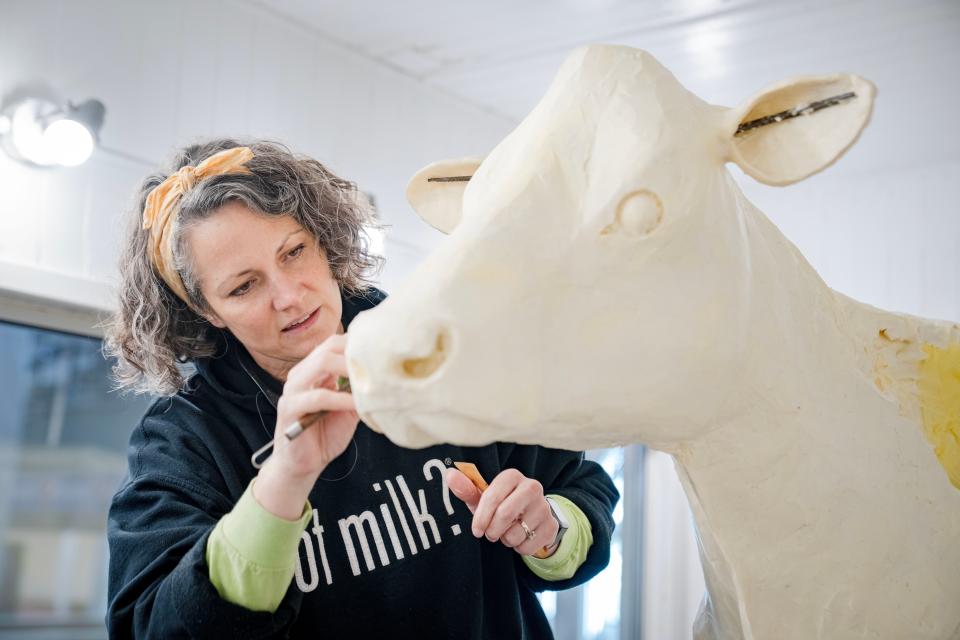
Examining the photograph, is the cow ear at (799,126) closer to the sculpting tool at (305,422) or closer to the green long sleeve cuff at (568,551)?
the sculpting tool at (305,422)

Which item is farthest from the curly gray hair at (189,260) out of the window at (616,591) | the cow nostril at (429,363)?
the window at (616,591)

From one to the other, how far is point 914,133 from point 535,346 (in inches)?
135

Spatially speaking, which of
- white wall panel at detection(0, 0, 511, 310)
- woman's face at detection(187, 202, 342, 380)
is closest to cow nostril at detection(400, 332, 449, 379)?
woman's face at detection(187, 202, 342, 380)

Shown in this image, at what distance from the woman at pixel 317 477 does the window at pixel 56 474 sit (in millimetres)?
1334

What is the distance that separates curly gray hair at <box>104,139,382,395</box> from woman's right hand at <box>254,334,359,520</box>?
0.42 meters

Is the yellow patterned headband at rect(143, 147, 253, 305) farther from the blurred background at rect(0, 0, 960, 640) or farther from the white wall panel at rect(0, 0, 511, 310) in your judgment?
the white wall panel at rect(0, 0, 511, 310)

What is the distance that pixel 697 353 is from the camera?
75 centimetres

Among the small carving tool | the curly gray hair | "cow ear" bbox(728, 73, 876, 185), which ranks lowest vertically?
the small carving tool

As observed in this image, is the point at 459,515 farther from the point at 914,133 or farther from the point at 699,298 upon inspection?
the point at 914,133

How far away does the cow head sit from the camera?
65 cm

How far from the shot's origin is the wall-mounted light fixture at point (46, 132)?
A: 241 centimetres

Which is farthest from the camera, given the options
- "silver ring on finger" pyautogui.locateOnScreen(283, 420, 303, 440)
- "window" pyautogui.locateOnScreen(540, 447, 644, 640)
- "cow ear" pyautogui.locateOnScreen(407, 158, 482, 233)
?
"window" pyautogui.locateOnScreen(540, 447, 644, 640)

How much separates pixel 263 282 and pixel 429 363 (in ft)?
2.03

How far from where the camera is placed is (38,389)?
2592mm
